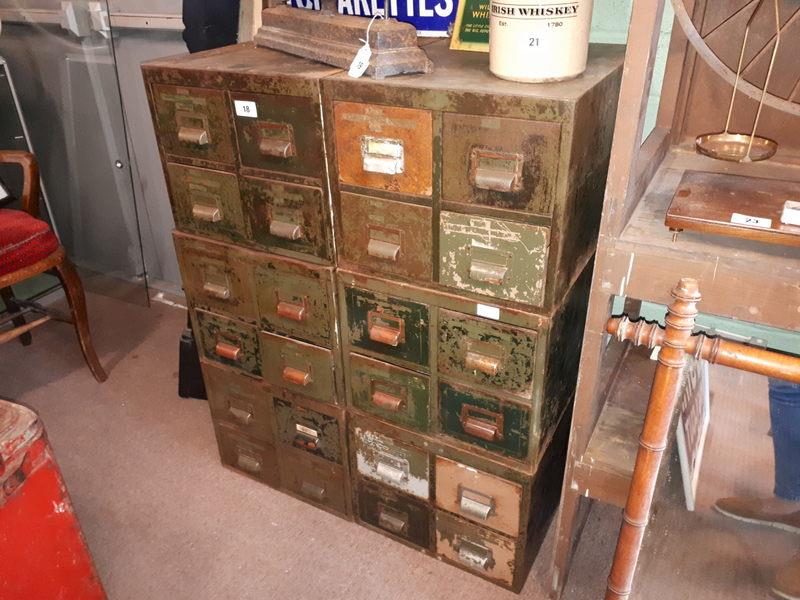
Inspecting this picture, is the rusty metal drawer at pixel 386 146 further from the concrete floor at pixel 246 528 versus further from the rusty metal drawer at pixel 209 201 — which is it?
the concrete floor at pixel 246 528

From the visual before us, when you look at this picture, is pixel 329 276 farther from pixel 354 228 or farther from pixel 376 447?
pixel 376 447

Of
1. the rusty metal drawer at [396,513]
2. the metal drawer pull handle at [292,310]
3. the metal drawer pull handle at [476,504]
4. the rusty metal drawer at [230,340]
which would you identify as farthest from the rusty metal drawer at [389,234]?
the rusty metal drawer at [396,513]

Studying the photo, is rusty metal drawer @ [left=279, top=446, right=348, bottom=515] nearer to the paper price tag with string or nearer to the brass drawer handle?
the brass drawer handle

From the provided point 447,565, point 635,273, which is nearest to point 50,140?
point 447,565

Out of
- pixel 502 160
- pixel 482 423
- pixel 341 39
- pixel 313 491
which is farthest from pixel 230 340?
pixel 502 160

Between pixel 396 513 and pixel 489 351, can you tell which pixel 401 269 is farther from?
pixel 396 513

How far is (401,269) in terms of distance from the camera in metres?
1.33

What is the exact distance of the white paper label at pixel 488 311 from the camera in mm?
1258

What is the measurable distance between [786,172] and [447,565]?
1.27 m

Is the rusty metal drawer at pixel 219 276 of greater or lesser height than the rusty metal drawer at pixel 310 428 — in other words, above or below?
above

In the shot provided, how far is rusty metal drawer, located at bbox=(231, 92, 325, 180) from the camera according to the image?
1270 mm

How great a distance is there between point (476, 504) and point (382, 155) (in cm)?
86

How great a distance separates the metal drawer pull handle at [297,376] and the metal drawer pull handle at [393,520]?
0.43 meters

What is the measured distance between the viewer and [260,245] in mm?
1497
